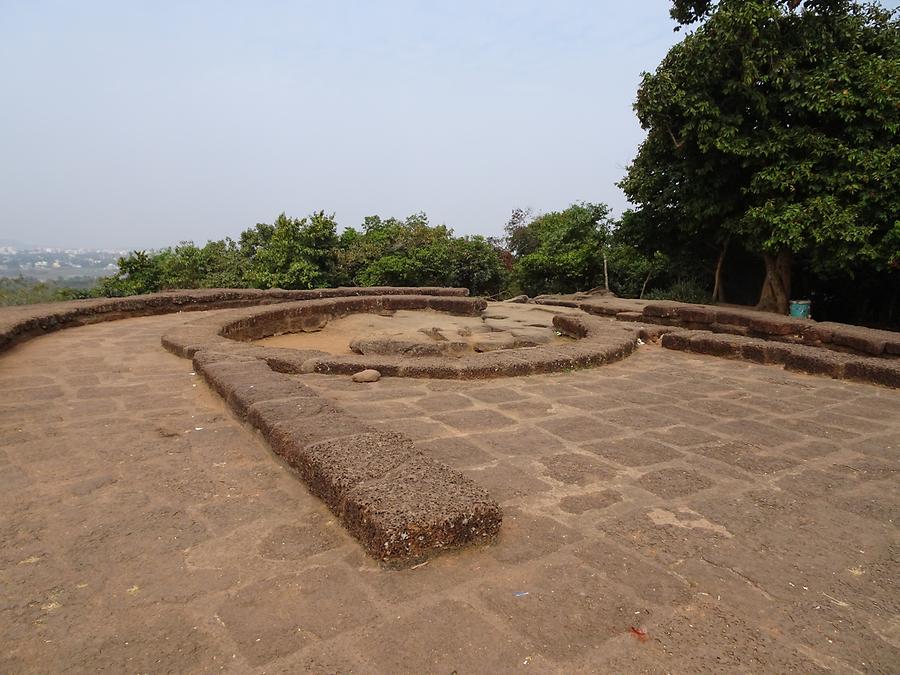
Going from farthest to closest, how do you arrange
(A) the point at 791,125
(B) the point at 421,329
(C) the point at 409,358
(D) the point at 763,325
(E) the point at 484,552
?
(A) the point at 791,125 → (B) the point at 421,329 → (D) the point at 763,325 → (C) the point at 409,358 → (E) the point at 484,552

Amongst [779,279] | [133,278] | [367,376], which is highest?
[133,278]

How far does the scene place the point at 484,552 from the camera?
1749 millimetres

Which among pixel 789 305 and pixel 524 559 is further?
pixel 789 305

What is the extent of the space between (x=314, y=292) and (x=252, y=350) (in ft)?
15.9

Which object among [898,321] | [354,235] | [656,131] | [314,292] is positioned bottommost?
[898,321]

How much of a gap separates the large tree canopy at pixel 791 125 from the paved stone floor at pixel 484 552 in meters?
6.92

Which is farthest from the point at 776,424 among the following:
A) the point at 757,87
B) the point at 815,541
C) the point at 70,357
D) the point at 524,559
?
the point at 757,87

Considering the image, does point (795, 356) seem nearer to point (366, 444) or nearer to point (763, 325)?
point (763, 325)

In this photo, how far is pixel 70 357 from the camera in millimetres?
4621

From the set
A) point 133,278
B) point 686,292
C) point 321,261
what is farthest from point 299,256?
point 686,292

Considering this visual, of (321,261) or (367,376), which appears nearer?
(367,376)

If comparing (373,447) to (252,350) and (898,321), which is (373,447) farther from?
(898,321)

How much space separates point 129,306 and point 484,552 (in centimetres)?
709

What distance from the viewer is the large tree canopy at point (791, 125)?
845cm
